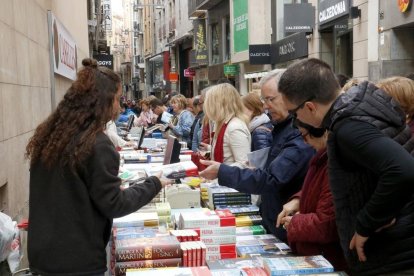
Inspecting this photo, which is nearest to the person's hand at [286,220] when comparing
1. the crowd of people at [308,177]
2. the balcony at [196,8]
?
the crowd of people at [308,177]

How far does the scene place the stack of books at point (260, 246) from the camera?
3.09 meters

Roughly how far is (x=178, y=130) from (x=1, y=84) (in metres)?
6.47

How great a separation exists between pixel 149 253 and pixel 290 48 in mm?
14571

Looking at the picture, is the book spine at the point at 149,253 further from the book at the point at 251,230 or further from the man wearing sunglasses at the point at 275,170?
the book at the point at 251,230

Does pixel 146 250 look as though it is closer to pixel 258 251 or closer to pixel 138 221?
pixel 138 221

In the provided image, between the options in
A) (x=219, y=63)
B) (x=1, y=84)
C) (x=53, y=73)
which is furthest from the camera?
(x=219, y=63)

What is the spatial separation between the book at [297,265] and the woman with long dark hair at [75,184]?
0.75m

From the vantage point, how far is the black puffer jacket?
2.23 metres

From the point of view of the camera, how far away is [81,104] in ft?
8.45

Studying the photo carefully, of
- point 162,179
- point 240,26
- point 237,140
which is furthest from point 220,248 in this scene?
point 240,26

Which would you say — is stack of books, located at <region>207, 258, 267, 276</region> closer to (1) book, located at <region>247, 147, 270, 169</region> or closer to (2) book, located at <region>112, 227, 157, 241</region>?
(2) book, located at <region>112, 227, 157, 241</region>

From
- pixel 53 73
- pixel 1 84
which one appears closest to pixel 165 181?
pixel 1 84

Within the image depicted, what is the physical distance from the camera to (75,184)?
252 centimetres

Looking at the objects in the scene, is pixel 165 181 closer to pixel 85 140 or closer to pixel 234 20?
pixel 85 140
